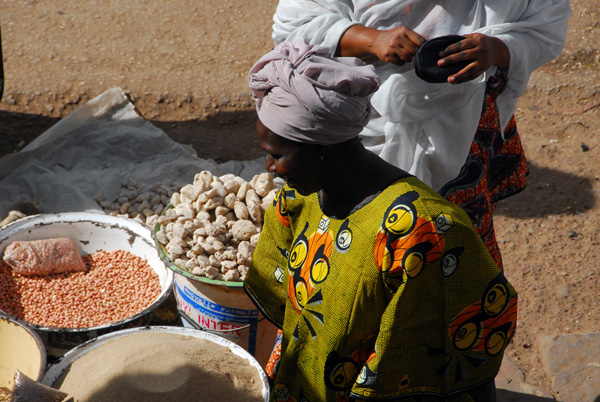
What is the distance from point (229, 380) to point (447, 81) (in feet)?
4.07

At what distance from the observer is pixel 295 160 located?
167cm

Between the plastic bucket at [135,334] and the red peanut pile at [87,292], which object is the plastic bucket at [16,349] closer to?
the plastic bucket at [135,334]

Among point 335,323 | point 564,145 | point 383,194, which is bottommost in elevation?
point 564,145

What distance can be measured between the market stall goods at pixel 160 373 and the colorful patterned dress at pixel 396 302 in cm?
30

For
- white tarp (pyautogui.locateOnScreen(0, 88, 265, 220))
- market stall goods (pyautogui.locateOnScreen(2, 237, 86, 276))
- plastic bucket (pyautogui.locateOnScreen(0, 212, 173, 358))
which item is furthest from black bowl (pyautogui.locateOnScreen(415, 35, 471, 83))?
white tarp (pyautogui.locateOnScreen(0, 88, 265, 220))

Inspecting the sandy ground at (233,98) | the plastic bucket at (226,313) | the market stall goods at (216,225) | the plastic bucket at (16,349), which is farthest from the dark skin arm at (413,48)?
the sandy ground at (233,98)

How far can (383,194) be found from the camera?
1639 millimetres

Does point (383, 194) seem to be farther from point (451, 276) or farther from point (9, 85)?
point (9, 85)

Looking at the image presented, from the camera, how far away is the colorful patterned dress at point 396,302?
1.53 m

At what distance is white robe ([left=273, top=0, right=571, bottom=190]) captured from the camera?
7.20 ft

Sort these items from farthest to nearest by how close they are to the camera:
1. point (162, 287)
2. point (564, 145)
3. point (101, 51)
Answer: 1. point (101, 51)
2. point (564, 145)
3. point (162, 287)

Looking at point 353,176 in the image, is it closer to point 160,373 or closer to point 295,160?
point 295,160

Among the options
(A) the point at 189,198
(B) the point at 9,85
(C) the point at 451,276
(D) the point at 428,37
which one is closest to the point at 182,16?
(B) the point at 9,85

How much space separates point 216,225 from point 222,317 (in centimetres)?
42
